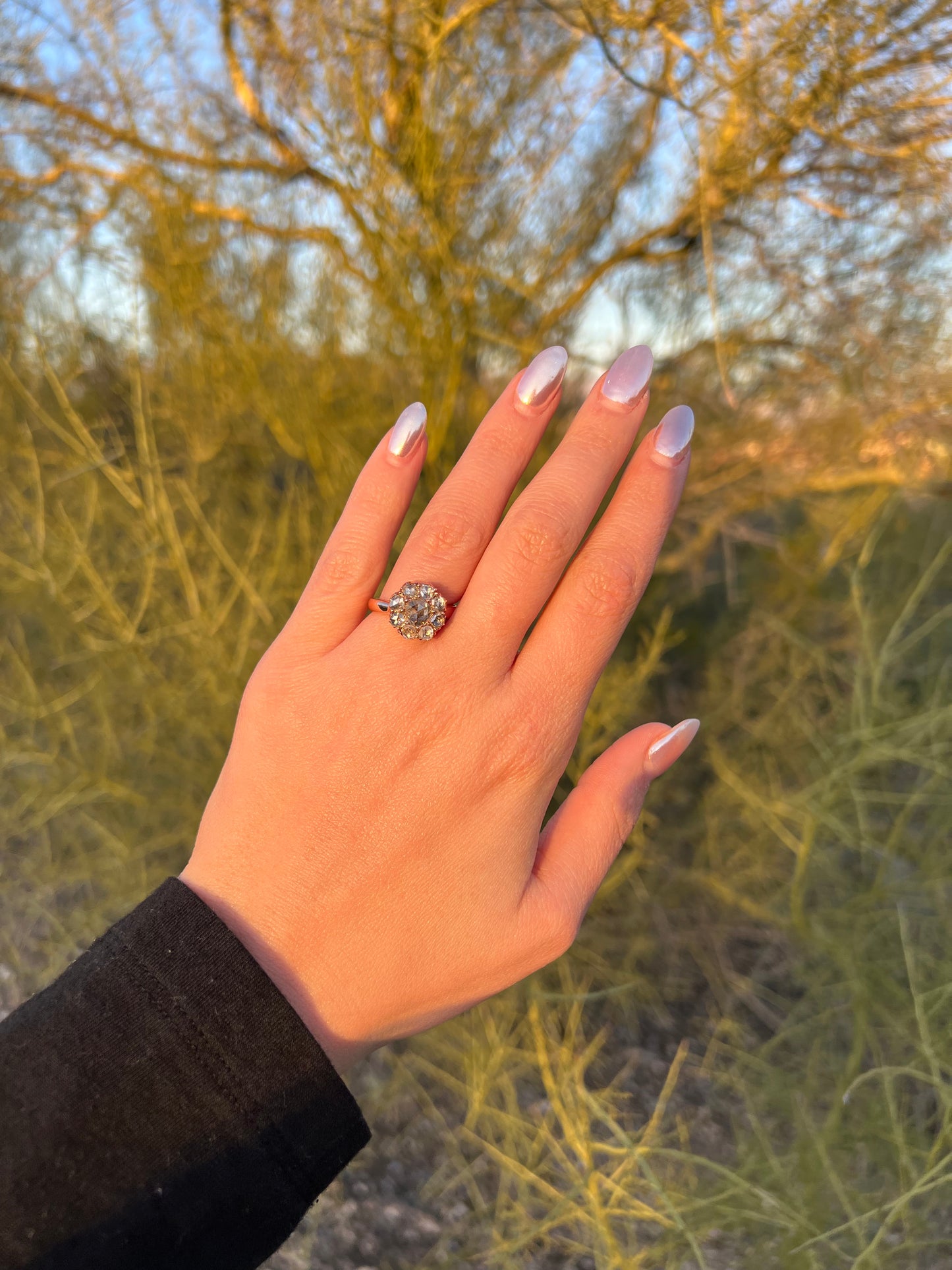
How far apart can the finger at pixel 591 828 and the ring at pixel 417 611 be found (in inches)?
8.8

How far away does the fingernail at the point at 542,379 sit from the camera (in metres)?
0.85

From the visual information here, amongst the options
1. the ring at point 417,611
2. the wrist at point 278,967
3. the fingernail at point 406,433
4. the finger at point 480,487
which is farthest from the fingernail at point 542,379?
the wrist at point 278,967

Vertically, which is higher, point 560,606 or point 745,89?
point 745,89

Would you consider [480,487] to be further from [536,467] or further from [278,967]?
[536,467]

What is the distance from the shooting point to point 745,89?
1.44 metres

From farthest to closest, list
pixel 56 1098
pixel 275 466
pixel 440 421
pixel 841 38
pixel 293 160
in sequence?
1. pixel 275 466
2. pixel 293 160
3. pixel 440 421
4. pixel 841 38
5. pixel 56 1098

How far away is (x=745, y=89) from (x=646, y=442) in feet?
3.43

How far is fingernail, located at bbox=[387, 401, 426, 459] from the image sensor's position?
87 cm

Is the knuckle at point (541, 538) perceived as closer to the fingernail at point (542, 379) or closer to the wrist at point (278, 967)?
the fingernail at point (542, 379)

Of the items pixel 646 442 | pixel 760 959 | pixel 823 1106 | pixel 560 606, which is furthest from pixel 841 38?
pixel 823 1106

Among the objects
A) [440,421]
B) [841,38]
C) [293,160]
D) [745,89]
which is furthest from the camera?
[293,160]

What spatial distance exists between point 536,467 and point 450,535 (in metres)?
1.01

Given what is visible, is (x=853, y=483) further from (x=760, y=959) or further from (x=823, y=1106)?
(x=823, y=1106)

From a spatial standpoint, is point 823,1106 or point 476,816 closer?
point 476,816
